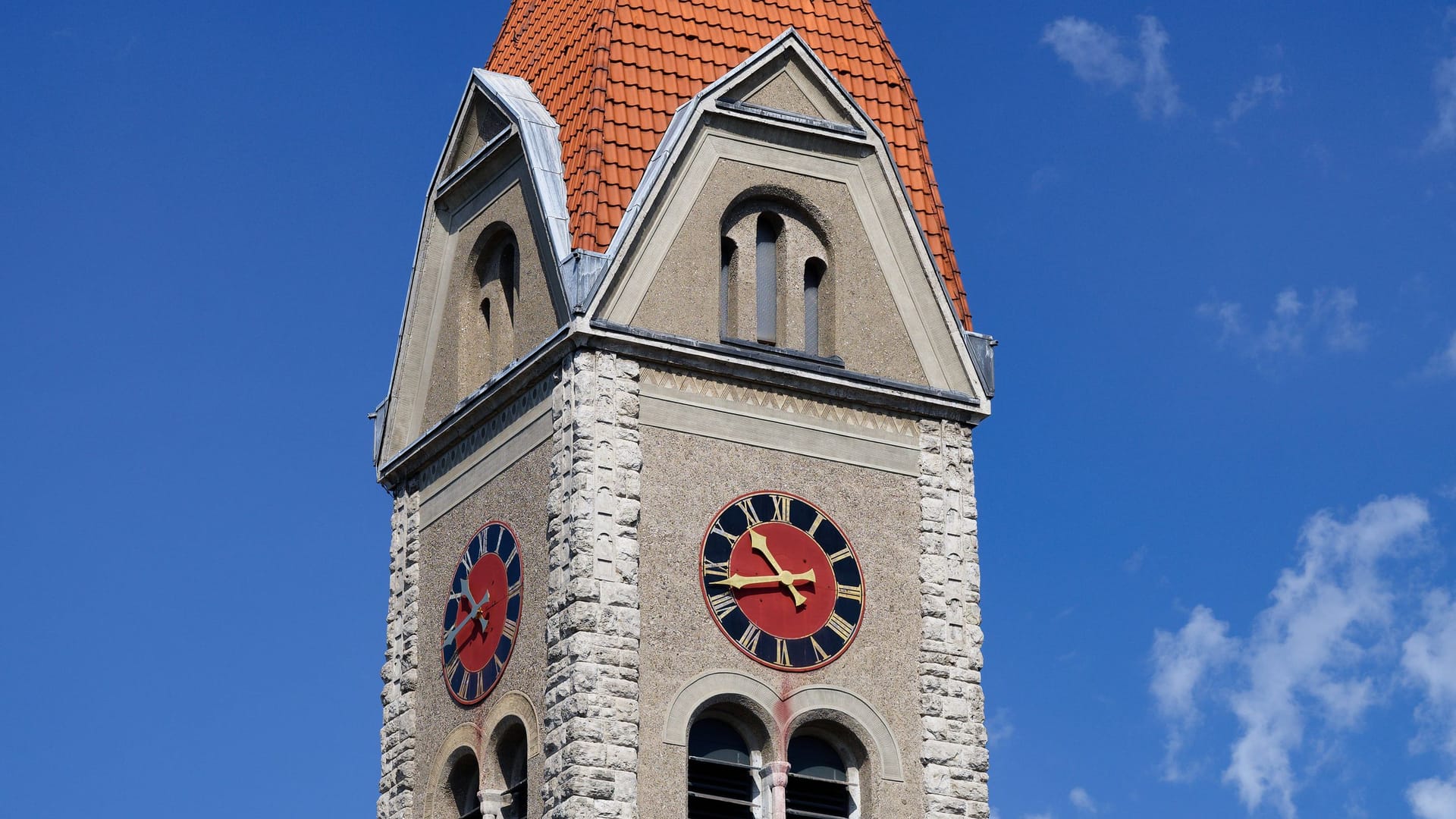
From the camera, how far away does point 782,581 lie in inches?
1495

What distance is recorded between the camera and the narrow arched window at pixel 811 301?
39906 mm

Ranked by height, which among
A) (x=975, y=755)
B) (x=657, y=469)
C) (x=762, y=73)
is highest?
(x=762, y=73)

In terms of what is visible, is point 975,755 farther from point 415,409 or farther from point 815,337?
point 415,409

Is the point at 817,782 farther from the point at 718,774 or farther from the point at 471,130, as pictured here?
the point at 471,130

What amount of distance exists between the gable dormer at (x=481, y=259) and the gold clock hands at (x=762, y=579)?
12.1 feet

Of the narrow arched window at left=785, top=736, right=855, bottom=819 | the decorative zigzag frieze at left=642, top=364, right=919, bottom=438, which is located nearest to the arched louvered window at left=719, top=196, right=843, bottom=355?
the decorative zigzag frieze at left=642, top=364, right=919, bottom=438

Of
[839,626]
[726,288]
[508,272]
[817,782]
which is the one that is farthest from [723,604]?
[508,272]

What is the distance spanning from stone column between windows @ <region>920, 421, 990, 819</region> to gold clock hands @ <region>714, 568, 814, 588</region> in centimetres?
162

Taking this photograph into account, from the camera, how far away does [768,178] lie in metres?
40.1

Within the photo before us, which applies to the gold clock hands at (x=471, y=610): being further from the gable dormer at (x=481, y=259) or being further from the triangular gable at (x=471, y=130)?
the triangular gable at (x=471, y=130)

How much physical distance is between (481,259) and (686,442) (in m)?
4.68

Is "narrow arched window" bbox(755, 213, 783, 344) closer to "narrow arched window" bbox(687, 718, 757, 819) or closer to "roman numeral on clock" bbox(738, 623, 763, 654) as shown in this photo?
"roman numeral on clock" bbox(738, 623, 763, 654)

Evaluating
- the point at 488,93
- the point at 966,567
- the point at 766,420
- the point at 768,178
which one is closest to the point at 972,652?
the point at 966,567

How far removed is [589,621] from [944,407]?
236 inches
